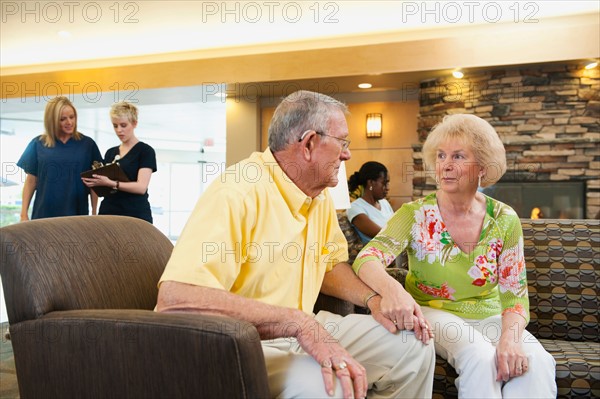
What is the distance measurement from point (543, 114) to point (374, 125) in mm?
1771

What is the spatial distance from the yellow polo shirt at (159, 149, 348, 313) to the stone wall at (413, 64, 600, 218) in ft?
12.8

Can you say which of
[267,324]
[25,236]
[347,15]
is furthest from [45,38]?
[267,324]

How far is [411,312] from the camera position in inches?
53.2

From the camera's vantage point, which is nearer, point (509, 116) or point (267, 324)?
point (267, 324)

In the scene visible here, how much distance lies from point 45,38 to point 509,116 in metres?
4.86

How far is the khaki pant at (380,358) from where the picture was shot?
124 cm

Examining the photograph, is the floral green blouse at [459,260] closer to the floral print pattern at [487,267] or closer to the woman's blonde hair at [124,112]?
the floral print pattern at [487,267]

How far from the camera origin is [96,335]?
112 cm

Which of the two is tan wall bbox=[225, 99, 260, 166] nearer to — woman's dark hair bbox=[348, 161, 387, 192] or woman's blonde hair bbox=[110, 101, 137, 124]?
woman's dark hair bbox=[348, 161, 387, 192]

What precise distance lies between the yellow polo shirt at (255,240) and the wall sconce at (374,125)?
189 inches

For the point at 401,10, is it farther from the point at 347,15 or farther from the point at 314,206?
the point at 314,206

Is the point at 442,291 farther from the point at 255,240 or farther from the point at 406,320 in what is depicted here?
the point at 255,240
